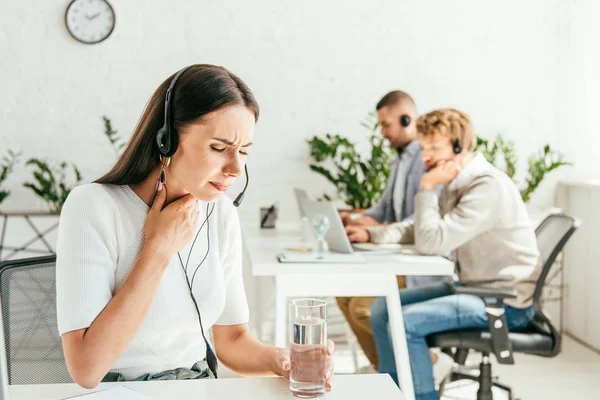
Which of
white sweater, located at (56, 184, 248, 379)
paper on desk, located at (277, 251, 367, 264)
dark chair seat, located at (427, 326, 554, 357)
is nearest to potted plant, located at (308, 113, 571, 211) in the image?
paper on desk, located at (277, 251, 367, 264)

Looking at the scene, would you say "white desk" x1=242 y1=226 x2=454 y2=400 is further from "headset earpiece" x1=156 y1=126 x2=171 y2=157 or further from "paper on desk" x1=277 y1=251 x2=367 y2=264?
"headset earpiece" x1=156 y1=126 x2=171 y2=157

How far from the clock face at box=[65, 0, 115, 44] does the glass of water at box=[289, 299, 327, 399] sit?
12.0 ft

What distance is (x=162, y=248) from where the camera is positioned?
4.31ft

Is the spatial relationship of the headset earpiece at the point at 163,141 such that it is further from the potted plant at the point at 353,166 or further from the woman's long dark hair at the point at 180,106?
the potted plant at the point at 353,166

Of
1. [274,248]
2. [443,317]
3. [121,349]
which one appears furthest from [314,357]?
[274,248]

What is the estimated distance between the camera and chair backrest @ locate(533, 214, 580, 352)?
8.43 feet

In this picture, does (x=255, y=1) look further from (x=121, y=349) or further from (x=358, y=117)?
(x=121, y=349)

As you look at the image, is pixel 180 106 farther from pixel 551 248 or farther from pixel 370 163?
pixel 370 163

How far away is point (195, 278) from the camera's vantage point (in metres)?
1.43

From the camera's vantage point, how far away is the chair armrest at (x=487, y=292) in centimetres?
247

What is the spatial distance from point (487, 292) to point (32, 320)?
1.55m

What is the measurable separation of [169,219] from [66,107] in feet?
10.9

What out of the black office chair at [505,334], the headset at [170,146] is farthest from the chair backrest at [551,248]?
the headset at [170,146]

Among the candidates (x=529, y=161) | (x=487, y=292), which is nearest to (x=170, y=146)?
(x=487, y=292)
